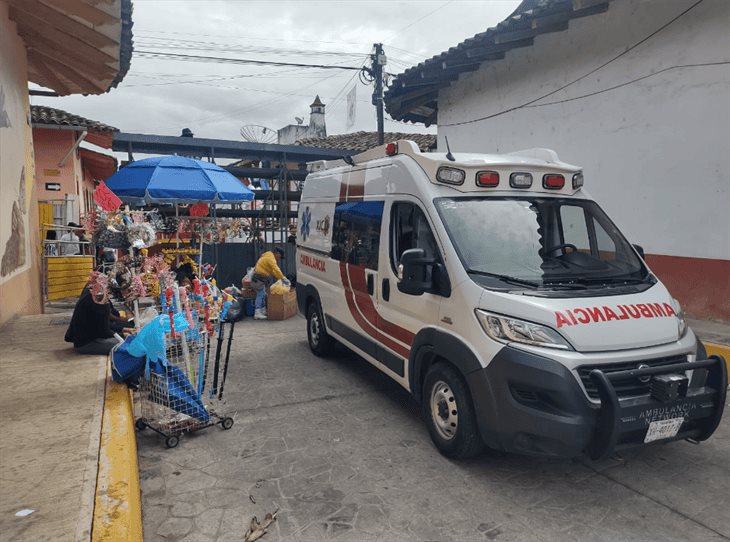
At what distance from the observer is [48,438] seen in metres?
3.42

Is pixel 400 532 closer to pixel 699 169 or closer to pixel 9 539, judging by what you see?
pixel 9 539

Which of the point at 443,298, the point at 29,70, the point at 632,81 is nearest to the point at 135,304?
the point at 443,298

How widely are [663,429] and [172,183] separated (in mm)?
8413

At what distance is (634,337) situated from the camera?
327cm

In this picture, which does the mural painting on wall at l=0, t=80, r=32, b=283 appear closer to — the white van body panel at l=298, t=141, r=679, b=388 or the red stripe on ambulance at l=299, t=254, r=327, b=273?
the red stripe on ambulance at l=299, t=254, r=327, b=273

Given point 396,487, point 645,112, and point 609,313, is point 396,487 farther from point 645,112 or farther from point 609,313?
point 645,112

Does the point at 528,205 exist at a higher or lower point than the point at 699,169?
lower

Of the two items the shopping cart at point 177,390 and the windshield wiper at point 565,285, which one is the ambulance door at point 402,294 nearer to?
the windshield wiper at point 565,285

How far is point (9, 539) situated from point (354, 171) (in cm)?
437

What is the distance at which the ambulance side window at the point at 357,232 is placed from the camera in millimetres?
4957

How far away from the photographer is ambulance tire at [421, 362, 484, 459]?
140 inches

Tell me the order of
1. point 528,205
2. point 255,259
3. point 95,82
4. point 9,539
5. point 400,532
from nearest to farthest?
point 9,539 < point 400,532 < point 528,205 < point 95,82 < point 255,259

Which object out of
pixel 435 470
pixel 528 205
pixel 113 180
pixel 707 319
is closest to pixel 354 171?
pixel 528 205

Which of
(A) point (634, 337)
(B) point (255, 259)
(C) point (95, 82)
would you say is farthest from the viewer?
(B) point (255, 259)
